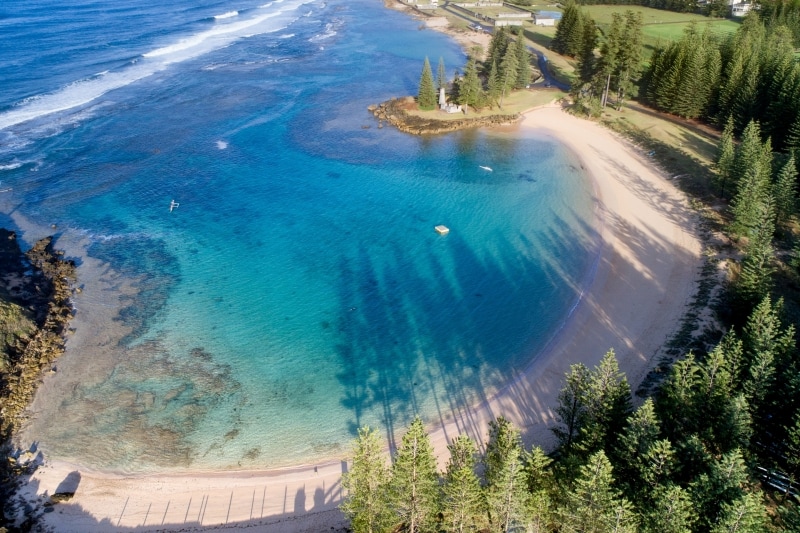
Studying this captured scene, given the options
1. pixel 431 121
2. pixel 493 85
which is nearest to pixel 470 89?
pixel 493 85

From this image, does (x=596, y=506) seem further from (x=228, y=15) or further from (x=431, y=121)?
(x=228, y=15)

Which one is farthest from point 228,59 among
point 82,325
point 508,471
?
point 508,471

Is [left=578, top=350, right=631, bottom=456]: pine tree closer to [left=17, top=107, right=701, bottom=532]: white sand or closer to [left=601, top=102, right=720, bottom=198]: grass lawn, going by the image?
[left=17, top=107, right=701, bottom=532]: white sand

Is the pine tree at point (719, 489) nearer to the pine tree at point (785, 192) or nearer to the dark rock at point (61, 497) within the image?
the dark rock at point (61, 497)

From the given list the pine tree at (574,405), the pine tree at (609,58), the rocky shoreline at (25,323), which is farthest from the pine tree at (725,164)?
the rocky shoreline at (25,323)

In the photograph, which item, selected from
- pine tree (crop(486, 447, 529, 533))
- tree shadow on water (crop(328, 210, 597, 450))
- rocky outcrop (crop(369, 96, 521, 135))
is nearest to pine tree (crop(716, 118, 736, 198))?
tree shadow on water (crop(328, 210, 597, 450))

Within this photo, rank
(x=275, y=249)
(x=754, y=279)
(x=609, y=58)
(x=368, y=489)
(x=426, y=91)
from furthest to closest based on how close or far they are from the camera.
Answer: (x=426, y=91) < (x=609, y=58) < (x=275, y=249) < (x=754, y=279) < (x=368, y=489)

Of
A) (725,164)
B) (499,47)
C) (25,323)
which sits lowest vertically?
(25,323)

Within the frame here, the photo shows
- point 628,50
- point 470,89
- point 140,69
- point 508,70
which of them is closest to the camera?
point 628,50
